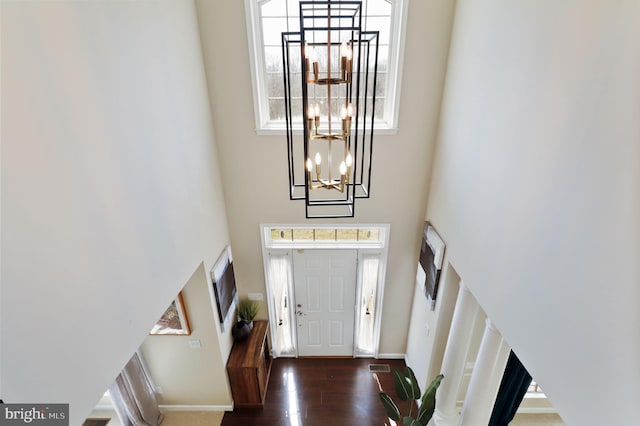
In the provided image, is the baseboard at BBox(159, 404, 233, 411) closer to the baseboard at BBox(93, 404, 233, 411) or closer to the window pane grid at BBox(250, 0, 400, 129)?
the baseboard at BBox(93, 404, 233, 411)

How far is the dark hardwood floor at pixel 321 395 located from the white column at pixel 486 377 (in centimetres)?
151

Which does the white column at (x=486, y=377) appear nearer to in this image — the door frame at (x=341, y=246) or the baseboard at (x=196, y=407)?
the door frame at (x=341, y=246)

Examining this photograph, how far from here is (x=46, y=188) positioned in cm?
160

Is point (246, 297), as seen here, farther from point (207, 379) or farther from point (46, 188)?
point (46, 188)

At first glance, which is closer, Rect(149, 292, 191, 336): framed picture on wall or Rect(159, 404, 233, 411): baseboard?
Rect(149, 292, 191, 336): framed picture on wall

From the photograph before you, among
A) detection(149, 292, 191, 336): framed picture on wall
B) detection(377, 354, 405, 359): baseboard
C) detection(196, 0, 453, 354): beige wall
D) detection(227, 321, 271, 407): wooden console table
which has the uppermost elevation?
detection(196, 0, 453, 354): beige wall

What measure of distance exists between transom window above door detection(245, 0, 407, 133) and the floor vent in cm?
368

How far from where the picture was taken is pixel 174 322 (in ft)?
12.6

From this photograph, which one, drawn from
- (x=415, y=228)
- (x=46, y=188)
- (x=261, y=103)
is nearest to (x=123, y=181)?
(x=46, y=188)

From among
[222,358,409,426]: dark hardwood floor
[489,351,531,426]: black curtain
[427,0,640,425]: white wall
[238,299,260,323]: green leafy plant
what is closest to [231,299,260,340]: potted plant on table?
[238,299,260,323]: green leafy plant

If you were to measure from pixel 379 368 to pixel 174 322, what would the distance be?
10.4ft

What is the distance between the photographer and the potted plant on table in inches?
179

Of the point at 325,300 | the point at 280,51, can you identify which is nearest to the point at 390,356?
the point at 325,300

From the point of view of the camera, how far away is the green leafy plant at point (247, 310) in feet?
15.5
